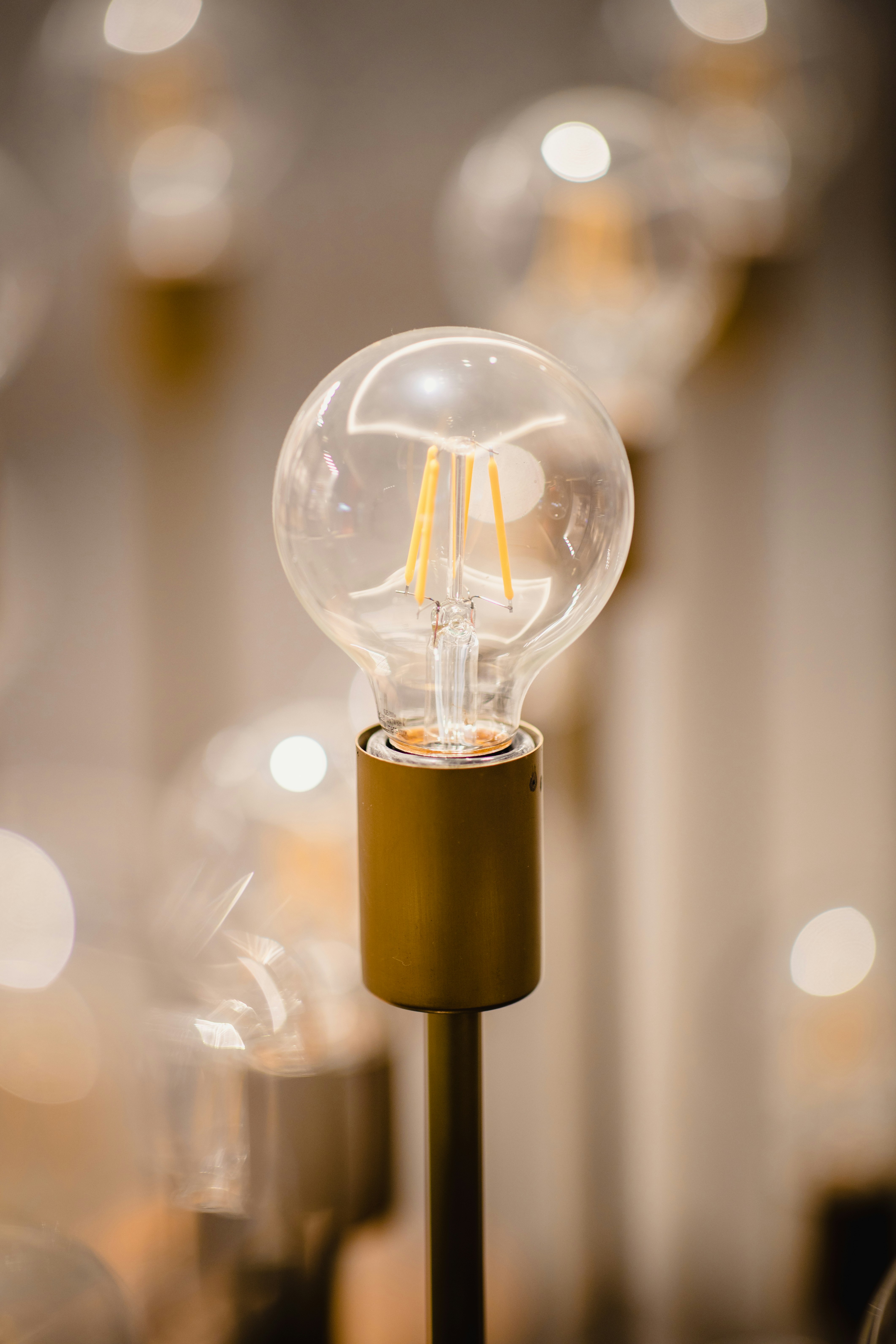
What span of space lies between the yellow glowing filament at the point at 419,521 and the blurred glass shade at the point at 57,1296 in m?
0.53

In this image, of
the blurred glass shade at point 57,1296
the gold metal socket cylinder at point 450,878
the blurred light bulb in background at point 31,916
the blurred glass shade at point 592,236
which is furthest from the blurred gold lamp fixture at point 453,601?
the blurred light bulb in background at point 31,916

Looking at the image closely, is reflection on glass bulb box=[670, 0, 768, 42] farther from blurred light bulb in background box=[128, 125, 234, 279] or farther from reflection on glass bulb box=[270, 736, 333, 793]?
reflection on glass bulb box=[270, 736, 333, 793]

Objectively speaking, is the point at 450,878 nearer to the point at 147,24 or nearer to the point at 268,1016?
the point at 268,1016

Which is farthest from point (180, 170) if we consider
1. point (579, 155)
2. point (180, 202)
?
point (579, 155)

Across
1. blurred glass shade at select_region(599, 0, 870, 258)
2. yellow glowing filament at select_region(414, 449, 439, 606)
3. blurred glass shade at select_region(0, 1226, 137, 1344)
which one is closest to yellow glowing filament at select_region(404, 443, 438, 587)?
yellow glowing filament at select_region(414, 449, 439, 606)

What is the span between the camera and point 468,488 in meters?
0.33

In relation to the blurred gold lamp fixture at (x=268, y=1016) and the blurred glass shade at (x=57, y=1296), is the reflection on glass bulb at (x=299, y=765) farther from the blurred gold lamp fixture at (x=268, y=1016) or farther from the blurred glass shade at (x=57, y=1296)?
the blurred glass shade at (x=57, y=1296)

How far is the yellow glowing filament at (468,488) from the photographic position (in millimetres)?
329

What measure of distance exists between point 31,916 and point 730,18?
80 centimetres

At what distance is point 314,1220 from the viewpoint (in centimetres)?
73

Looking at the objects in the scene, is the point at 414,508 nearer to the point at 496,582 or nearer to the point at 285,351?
the point at 496,582

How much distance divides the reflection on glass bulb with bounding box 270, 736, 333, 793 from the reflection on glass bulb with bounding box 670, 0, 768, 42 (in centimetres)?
50

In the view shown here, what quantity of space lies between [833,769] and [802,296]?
1.13 feet

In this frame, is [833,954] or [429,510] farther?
[833,954]
